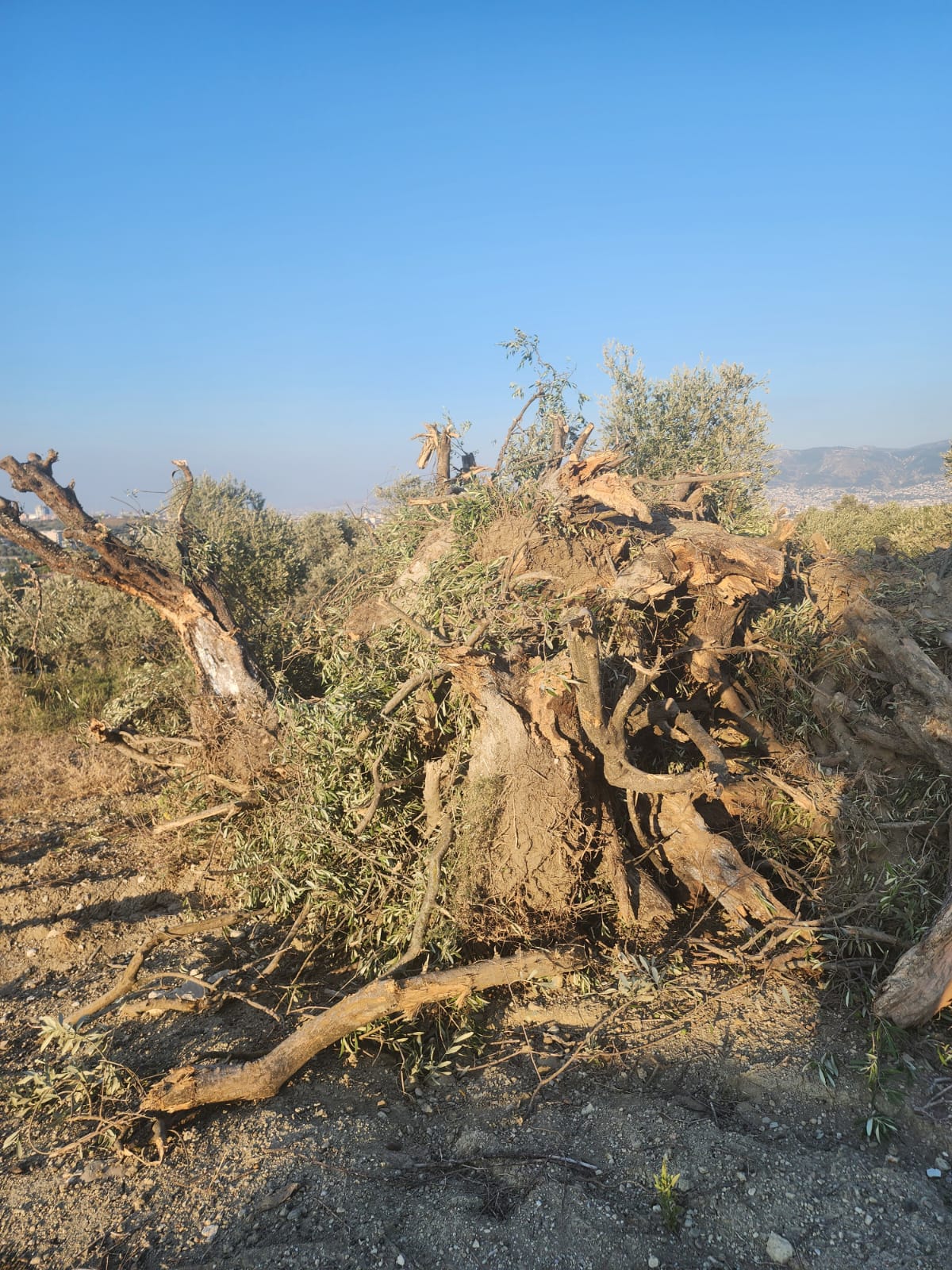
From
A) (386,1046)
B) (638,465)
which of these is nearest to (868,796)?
(386,1046)

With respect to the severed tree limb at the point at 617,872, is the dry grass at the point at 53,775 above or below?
above

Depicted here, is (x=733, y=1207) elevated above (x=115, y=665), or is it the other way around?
(x=115, y=665)

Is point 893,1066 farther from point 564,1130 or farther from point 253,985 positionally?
point 253,985

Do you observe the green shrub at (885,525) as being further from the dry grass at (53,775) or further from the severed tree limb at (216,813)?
the dry grass at (53,775)

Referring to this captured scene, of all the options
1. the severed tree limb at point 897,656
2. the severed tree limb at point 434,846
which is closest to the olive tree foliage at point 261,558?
the severed tree limb at point 434,846

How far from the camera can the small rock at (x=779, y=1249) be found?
8.34 ft

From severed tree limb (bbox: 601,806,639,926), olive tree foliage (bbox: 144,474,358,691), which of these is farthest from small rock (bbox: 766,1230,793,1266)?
olive tree foliage (bbox: 144,474,358,691)

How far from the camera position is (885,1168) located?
2852 mm

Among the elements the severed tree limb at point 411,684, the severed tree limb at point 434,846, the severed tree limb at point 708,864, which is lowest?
the severed tree limb at point 708,864

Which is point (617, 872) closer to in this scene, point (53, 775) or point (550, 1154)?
point (550, 1154)

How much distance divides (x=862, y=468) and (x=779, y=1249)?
54108 millimetres

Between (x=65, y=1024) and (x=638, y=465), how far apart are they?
29.7 ft

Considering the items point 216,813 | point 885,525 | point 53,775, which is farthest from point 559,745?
point 885,525

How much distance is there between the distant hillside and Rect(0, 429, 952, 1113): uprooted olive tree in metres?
35.2
